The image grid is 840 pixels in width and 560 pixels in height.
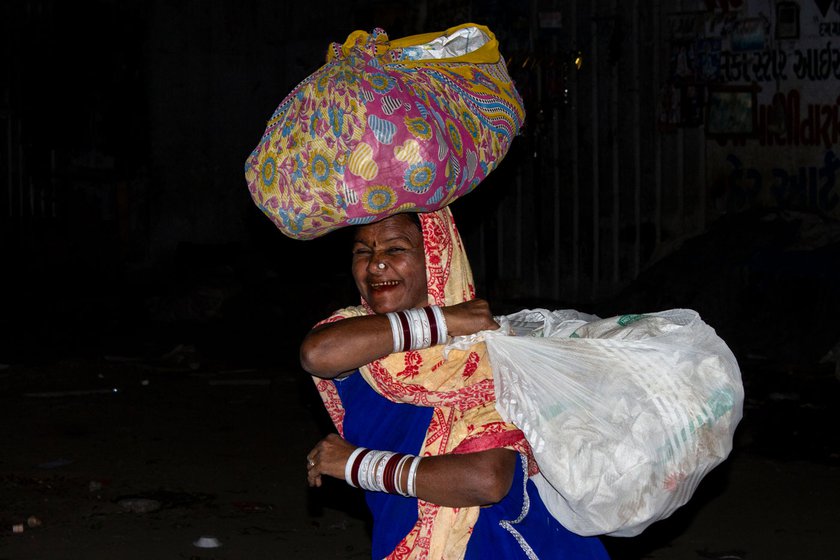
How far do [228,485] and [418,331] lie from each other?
156 inches

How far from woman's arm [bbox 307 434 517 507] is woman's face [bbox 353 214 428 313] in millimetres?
364

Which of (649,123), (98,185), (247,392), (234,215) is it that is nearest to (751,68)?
(649,123)

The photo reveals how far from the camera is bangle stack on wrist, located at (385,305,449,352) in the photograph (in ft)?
7.82

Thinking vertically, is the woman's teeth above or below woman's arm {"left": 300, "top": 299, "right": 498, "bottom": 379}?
above

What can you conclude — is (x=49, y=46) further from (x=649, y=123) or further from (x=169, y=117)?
(x=649, y=123)

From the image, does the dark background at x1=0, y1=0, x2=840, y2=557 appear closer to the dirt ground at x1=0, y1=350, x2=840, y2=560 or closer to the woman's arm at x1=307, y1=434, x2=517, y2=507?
the dirt ground at x1=0, y1=350, x2=840, y2=560

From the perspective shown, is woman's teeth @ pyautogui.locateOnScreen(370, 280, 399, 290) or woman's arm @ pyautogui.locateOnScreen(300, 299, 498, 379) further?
woman's teeth @ pyautogui.locateOnScreen(370, 280, 399, 290)

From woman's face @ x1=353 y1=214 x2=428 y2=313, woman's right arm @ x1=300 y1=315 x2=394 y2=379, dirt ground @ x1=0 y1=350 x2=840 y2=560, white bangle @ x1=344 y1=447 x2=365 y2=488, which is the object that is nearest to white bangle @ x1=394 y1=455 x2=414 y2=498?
white bangle @ x1=344 y1=447 x2=365 y2=488

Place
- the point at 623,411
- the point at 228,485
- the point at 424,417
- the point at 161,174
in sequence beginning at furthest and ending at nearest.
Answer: the point at 161,174 → the point at 228,485 → the point at 424,417 → the point at 623,411

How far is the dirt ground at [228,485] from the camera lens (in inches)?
202

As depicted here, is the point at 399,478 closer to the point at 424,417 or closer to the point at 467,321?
the point at 424,417

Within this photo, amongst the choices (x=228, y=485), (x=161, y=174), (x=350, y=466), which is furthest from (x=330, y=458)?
(x=161, y=174)

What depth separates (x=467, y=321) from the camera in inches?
95.0

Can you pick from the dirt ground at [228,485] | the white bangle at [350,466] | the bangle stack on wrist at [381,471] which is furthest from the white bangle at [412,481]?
the dirt ground at [228,485]
